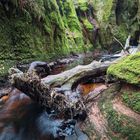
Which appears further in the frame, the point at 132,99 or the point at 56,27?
the point at 56,27

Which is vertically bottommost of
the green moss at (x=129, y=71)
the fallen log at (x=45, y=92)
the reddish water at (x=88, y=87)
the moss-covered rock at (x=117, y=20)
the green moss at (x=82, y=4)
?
the moss-covered rock at (x=117, y=20)

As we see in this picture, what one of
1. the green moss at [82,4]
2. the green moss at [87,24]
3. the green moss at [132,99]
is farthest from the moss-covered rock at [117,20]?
the green moss at [132,99]

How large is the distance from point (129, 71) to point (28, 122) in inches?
124

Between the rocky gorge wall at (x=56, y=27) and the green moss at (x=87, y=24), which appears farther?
the green moss at (x=87, y=24)

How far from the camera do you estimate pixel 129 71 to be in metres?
6.28

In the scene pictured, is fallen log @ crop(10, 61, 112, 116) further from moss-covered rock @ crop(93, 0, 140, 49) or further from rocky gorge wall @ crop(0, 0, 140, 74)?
moss-covered rock @ crop(93, 0, 140, 49)

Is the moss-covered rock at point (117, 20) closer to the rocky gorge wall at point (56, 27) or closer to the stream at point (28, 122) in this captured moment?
the rocky gorge wall at point (56, 27)

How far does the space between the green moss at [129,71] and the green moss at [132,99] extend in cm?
28

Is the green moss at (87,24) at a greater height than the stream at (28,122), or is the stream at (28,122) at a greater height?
the stream at (28,122)

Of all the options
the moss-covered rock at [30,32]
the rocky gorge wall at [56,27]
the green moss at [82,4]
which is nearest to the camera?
the moss-covered rock at [30,32]

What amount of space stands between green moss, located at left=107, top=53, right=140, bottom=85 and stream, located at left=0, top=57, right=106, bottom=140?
1.72 metres

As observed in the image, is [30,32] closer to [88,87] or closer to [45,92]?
[88,87]

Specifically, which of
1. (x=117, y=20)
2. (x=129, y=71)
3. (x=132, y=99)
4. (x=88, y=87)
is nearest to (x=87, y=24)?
(x=117, y=20)

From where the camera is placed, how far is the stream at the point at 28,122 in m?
6.58
